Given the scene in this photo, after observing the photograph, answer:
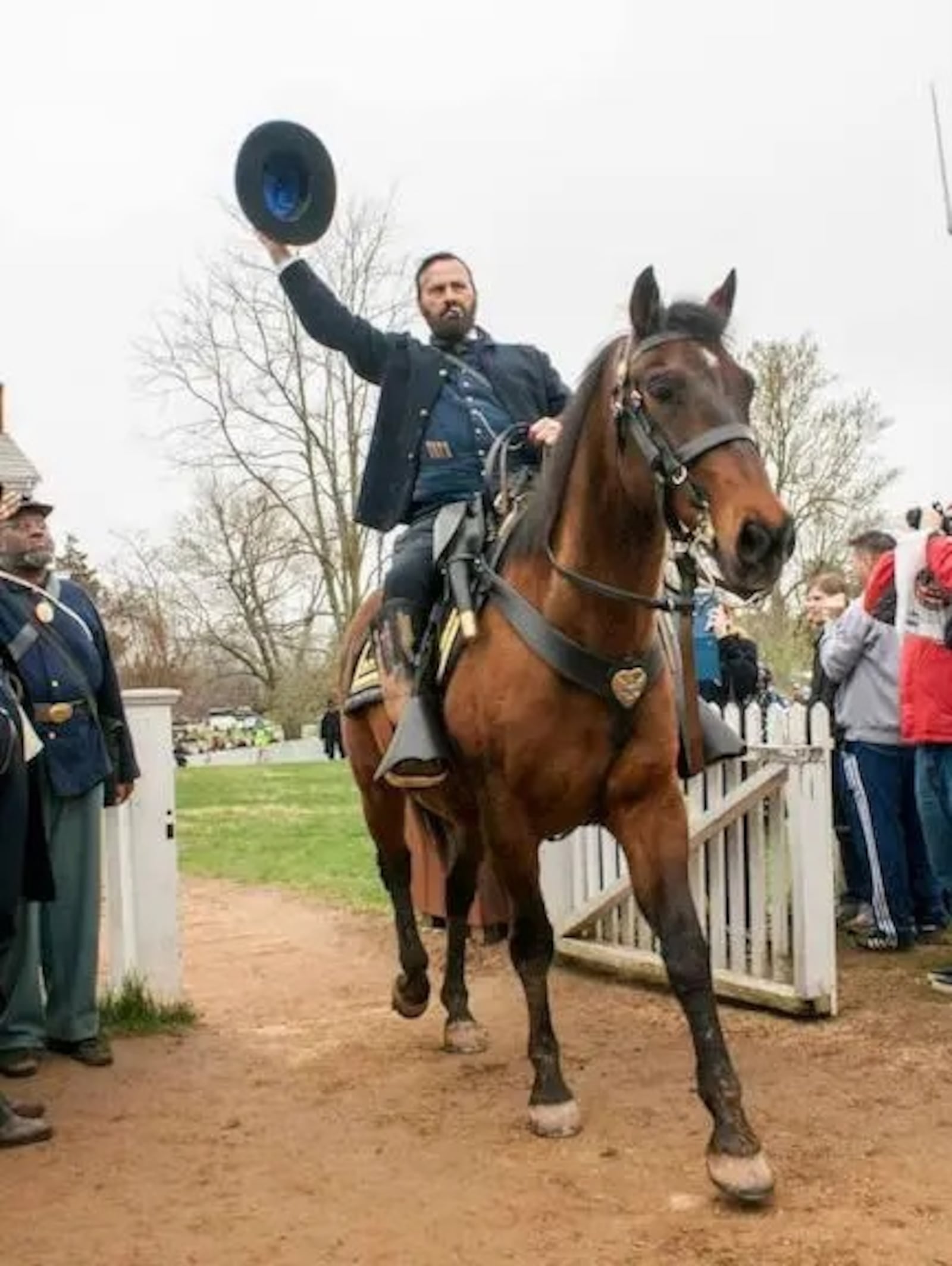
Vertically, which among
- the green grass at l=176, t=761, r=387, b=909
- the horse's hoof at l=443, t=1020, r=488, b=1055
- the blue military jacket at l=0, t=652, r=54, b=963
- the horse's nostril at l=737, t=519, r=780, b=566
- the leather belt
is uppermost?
the horse's nostril at l=737, t=519, r=780, b=566

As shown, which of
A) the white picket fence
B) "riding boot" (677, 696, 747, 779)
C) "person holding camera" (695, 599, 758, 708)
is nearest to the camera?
"riding boot" (677, 696, 747, 779)

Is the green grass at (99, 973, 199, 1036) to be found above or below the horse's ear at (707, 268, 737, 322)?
below

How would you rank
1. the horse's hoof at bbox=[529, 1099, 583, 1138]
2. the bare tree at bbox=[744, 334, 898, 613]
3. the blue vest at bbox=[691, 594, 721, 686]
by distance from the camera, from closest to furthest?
the horse's hoof at bbox=[529, 1099, 583, 1138]
the blue vest at bbox=[691, 594, 721, 686]
the bare tree at bbox=[744, 334, 898, 613]

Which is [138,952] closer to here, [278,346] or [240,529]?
[278,346]

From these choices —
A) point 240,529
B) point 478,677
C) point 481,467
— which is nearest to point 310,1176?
point 478,677

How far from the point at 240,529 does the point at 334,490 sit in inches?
372

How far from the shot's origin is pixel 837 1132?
4703 mm

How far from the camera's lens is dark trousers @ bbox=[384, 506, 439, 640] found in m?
5.48

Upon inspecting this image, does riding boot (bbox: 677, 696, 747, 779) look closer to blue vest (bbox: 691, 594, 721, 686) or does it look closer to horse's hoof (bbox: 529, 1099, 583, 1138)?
horse's hoof (bbox: 529, 1099, 583, 1138)

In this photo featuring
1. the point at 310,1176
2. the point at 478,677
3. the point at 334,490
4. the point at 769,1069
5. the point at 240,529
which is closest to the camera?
the point at 310,1176

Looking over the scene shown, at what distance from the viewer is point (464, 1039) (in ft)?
19.8

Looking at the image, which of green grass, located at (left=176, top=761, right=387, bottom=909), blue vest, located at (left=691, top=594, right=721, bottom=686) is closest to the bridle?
blue vest, located at (left=691, top=594, right=721, bottom=686)

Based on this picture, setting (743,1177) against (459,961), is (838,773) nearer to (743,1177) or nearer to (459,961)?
(459,961)

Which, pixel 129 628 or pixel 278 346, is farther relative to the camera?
pixel 129 628
